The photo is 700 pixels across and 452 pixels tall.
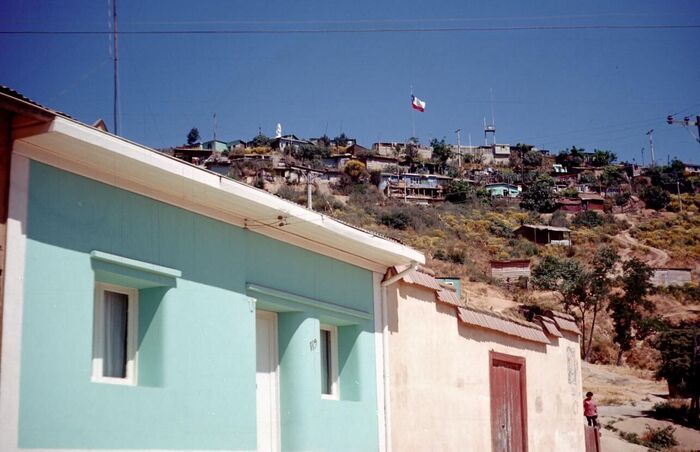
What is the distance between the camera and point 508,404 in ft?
55.0

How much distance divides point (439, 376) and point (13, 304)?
8.26m

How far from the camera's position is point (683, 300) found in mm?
58375

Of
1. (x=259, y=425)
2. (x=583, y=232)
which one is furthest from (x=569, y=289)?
(x=259, y=425)

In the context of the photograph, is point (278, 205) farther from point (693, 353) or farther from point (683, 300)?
point (683, 300)

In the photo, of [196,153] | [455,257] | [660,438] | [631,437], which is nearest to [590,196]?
[455,257]

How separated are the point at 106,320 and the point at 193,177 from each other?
5.68 ft

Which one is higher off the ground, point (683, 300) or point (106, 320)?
point (683, 300)

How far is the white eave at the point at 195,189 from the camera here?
848 cm

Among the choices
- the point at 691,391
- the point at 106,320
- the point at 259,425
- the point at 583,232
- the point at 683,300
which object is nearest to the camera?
the point at 106,320

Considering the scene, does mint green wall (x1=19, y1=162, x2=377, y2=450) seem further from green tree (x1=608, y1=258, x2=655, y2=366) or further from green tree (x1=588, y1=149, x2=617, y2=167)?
green tree (x1=588, y1=149, x2=617, y2=167)

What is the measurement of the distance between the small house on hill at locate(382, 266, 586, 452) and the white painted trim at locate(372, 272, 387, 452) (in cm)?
9

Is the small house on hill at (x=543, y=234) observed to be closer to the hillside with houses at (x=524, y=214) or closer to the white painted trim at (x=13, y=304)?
the hillside with houses at (x=524, y=214)

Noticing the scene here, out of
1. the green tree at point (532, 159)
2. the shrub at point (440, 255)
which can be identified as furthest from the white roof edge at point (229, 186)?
the green tree at point (532, 159)

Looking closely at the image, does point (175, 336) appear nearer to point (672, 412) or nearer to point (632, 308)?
point (672, 412)
